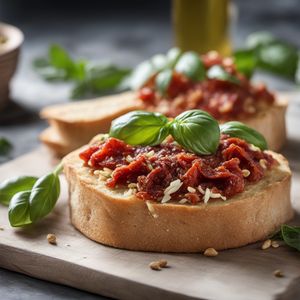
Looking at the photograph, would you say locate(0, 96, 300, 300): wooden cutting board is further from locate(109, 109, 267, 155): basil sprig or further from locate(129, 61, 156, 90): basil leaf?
locate(129, 61, 156, 90): basil leaf

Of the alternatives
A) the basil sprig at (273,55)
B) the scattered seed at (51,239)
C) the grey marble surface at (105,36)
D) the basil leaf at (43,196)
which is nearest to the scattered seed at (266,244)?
the scattered seed at (51,239)

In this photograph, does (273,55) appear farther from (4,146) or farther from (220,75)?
(4,146)

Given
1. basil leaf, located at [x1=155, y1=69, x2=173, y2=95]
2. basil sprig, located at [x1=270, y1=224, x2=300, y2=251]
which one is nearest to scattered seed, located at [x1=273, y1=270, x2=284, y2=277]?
basil sprig, located at [x1=270, y1=224, x2=300, y2=251]

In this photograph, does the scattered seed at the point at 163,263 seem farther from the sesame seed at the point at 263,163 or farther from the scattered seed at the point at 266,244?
the sesame seed at the point at 263,163

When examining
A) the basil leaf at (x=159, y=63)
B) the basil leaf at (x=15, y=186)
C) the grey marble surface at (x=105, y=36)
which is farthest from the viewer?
the grey marble surface at (x=105, y=36)

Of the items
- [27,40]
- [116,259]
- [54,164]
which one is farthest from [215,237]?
[27,40]

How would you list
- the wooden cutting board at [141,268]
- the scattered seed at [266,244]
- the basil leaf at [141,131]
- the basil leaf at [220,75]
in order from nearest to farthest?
the wooden cutting board at [141,268] → the scattered seed at [266,244] → the basil leaf at [141,131] → the basil leaf at [220,75]
